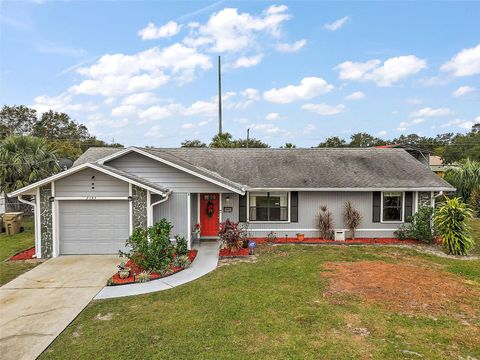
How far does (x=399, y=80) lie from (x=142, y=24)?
18.2 metres

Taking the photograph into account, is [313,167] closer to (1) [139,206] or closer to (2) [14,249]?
(1) [139,206]

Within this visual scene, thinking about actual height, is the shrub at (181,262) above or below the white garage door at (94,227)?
below

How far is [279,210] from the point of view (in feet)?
45.1

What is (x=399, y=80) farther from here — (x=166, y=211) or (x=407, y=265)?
(x=166, y=211)

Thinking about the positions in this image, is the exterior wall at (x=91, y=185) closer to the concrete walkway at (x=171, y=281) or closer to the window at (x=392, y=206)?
the concrete walkway at (x=171, y=281)

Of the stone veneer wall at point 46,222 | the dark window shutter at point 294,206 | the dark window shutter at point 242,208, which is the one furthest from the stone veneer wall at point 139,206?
the dark window shutter at point 294,206

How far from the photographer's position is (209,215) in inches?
534

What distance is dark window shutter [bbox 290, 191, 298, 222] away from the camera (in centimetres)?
1354

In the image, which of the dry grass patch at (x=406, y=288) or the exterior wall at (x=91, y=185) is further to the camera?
the exterior wall at (x=91, y=185)

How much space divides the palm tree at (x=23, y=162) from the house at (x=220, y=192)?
304cm

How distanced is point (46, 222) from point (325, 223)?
1104 centimetres

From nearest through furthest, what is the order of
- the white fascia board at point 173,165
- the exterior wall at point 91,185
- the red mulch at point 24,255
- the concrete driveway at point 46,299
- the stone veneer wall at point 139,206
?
the concrete driveway at point 46,299 → the red mulch at point 24,255 → the exterior wall at point 91,185 → the stone veneer wall at point 139,206 → the white fascia board at point 173,165

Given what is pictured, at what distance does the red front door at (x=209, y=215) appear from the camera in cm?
1349

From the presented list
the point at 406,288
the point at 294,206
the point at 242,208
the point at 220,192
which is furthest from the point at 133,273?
the point at 406,288
